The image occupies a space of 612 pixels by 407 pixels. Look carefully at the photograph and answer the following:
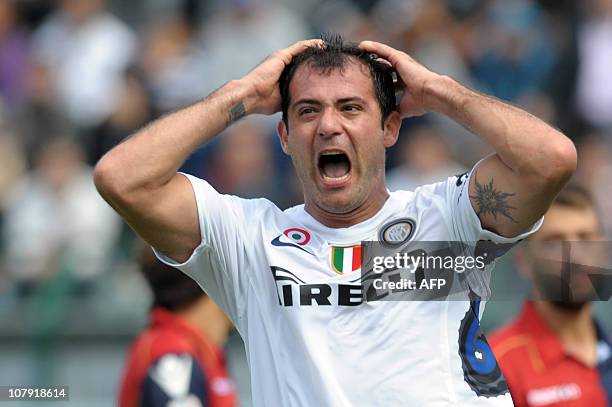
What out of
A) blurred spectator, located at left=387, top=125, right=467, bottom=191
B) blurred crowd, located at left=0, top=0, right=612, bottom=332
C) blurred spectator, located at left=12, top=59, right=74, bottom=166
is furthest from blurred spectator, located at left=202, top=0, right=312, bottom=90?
blurred spectator, located at left=387, top=125, right=467, bottom=191

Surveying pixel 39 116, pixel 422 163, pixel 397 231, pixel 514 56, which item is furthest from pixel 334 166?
pixel 39 116

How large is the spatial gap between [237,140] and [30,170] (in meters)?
2.20

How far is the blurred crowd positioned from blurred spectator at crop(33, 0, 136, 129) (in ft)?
0.05

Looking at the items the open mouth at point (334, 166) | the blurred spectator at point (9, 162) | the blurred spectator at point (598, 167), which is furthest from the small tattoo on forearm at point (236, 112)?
the blurred spectator at point (9, 162)

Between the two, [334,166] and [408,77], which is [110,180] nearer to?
[334,166]

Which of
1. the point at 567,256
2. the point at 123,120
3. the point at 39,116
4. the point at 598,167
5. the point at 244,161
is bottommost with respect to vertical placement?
the point at 567,256

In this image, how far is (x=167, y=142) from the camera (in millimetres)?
5105

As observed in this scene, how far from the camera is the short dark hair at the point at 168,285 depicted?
6.50m

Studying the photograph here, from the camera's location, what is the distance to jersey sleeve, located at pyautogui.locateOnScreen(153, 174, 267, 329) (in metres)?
5.09

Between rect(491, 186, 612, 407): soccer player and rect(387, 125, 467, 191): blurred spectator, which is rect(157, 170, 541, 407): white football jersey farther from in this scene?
rect(387, 125, 467, 191): blurred spectator

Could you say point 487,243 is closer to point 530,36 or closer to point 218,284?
point 218,284

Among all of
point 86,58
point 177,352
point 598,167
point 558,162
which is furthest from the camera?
point 86,58

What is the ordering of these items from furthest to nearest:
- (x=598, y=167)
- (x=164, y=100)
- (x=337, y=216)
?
(x=164, y=100)
(x=598, y=167)
(x=337, y=216)

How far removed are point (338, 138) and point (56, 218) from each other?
669cm
